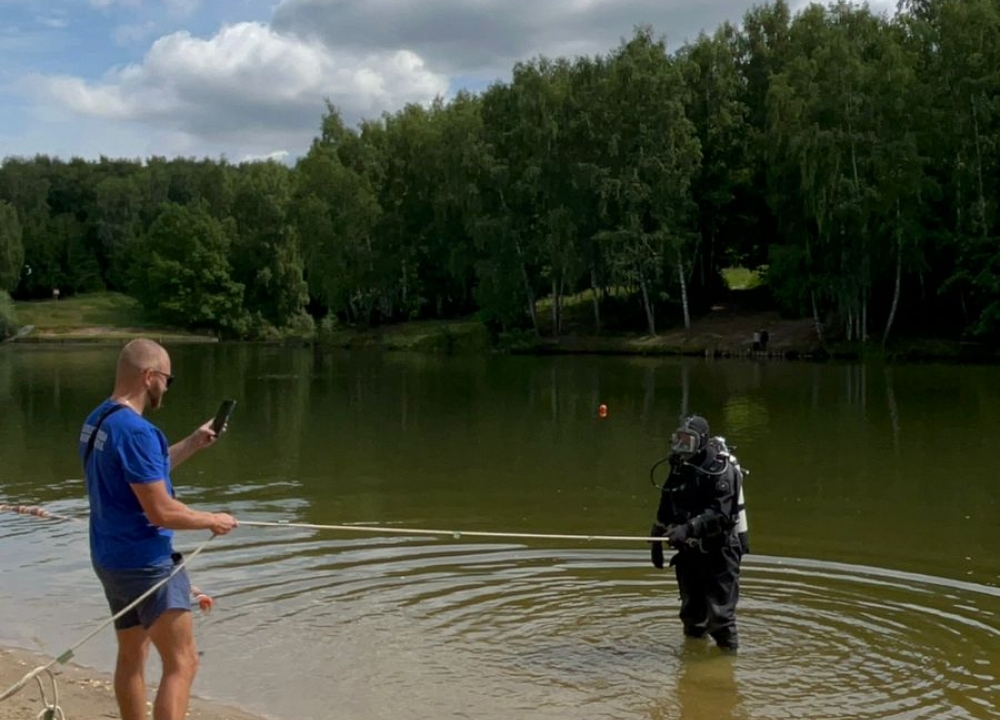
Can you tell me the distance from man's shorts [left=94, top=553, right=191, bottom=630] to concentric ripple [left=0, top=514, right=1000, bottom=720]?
2329 mm

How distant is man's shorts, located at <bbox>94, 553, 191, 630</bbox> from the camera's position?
555 centimetres

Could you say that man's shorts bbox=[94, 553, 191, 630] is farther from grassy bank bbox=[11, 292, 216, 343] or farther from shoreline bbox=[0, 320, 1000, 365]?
grassy bank bbox=[11, 292, 216, 343]

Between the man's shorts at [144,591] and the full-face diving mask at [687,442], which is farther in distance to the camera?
the full-face diving mask at [687,442]

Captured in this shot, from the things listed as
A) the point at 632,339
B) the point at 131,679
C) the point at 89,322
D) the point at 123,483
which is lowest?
the point at 131,679

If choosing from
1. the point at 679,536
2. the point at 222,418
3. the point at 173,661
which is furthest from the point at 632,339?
the point at 173,661

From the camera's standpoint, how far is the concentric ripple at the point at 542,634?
7941 millimetres

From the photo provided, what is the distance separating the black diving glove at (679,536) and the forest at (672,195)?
4174cm

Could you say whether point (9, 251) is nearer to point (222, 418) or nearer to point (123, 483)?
point (222, 418)

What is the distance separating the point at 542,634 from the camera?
31.5ft

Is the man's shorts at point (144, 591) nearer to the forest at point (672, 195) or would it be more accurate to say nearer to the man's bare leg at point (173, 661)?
the man's bare leg at point (173, 661)

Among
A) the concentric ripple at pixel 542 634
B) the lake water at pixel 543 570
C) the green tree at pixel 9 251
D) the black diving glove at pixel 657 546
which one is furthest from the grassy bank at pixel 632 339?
the black diving glove at pixel 657 546

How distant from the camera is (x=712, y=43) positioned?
59.2 meters

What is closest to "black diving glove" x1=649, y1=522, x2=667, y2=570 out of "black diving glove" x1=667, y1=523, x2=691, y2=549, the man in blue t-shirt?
"black diving glove" x1=667, y1=523, x2=691, y2=549

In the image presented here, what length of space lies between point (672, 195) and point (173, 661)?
52.7 meters
